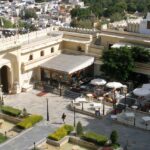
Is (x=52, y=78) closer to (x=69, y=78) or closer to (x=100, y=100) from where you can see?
(x=69, y=78)

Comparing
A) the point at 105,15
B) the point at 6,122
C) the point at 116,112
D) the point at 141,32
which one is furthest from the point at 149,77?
the point at 105,15

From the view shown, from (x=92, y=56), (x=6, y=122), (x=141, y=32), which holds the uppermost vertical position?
(x=141, y=32)

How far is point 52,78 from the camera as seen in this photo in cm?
4300

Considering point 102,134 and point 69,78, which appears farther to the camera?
point 69,78

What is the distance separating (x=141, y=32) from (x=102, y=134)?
15877mm

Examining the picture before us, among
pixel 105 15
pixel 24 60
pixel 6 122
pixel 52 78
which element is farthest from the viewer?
pixel 105 15

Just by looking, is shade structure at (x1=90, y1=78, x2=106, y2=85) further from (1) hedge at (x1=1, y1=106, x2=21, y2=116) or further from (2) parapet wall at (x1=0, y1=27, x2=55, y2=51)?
(1) hedge at (x1=1, y1=106, x2=21, y2=116)

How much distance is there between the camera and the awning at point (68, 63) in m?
40.5

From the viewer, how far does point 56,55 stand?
44.1 meters

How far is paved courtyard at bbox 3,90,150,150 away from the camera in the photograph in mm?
30031

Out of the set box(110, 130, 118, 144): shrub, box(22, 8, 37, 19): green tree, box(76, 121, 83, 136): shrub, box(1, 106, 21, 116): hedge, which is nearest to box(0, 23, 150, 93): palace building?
box(1, 106, 21, 116): hedge

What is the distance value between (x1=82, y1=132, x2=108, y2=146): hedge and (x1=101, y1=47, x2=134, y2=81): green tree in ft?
37.2

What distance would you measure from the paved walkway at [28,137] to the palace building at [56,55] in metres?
8.91

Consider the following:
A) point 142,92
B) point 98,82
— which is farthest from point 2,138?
point 142,92
